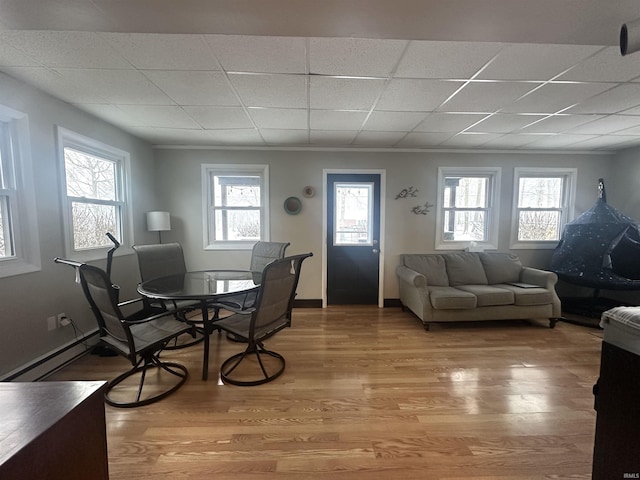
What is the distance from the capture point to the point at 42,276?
2156mm

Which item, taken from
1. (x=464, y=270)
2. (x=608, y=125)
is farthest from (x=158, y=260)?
(x=608, y=125)

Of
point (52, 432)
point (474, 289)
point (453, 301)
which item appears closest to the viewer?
point (52, 432)

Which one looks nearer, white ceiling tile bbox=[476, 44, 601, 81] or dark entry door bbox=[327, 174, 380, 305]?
white ceiling tile bbox=[476, 44, 601, 81]

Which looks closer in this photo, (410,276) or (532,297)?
(532,297)

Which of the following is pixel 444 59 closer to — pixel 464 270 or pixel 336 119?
pixel 336 119

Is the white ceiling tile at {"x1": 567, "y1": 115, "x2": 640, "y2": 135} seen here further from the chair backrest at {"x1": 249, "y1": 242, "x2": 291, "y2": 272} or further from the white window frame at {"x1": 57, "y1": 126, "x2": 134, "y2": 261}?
the white window frame at {"x1": 57, "y1": 126, "x2": 134, "y2": 261}

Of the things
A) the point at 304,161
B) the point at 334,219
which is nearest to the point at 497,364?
the point at 334,219

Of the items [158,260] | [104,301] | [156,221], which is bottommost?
[104,301]

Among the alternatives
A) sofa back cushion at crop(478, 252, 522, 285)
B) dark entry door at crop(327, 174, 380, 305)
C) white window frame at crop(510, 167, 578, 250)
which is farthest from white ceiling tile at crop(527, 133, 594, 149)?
dark entry door at crop(327, 174, 380, 305)

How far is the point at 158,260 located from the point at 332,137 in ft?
8.11

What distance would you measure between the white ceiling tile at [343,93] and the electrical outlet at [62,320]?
2893 mm

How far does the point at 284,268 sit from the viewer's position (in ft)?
6.56

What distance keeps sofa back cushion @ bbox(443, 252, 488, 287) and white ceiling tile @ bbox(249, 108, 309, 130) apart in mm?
2720

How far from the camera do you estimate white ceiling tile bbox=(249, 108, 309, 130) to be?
102 inches
